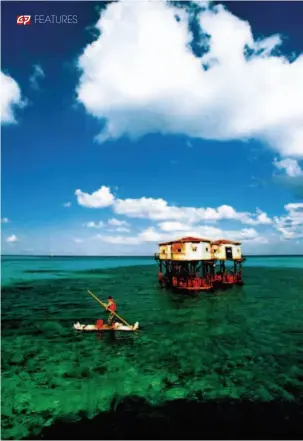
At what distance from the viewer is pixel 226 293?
142 ft

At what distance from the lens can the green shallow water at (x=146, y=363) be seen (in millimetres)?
14008

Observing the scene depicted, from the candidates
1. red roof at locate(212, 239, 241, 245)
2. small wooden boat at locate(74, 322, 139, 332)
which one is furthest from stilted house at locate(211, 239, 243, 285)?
small wooden boat at locate(74, 322, 139, 332)

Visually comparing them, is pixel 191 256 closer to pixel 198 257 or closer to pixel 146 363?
pixel 198 257

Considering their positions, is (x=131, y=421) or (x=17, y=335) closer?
(x=131, y=421)

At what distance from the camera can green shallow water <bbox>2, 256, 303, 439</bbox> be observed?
14.0m

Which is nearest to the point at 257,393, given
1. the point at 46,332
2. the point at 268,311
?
the point at 46,332

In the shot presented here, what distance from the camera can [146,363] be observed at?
58.3 ft

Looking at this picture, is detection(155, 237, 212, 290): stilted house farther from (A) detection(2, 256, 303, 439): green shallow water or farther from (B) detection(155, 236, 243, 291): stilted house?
(A) detection(2, 256, 303, 439): green shallow water

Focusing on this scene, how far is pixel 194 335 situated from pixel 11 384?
12.3m

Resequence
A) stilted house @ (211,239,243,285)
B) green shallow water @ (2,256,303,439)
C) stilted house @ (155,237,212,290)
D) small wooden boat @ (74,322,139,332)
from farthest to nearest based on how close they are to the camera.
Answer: stilted house @ (211,239,243,285)
stilted house @ (155,237,212,290)
small wooden boat @ (74,322,139,332)
green shallow water @ (2,256,303,439)

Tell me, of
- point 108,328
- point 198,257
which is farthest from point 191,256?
point 108,328

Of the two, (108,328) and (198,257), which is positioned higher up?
(198,257)

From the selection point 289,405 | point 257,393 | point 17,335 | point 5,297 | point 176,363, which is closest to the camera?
point 289,405

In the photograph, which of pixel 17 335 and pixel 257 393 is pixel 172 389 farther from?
pixel 17 335
